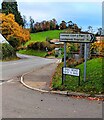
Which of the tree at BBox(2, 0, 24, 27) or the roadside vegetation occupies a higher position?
the tree at BBox(2, 0, 24, 27)

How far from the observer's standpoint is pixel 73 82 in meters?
15.1

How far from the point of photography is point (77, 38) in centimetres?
1500

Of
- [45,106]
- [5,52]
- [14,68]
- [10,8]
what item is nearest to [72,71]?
[45,106]

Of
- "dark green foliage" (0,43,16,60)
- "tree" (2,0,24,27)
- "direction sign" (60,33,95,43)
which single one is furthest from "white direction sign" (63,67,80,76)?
"tree" (2,0,24,27)

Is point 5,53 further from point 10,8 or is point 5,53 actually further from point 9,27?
point 10,8

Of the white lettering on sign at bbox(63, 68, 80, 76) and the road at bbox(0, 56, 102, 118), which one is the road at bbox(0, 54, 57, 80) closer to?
the white lettering on sign at bbox(63, 68, 80, 76)

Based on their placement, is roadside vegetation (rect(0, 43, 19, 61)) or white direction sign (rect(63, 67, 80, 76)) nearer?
white direction sign (rect(63, 67, 80, 76))

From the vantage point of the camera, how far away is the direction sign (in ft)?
48.5

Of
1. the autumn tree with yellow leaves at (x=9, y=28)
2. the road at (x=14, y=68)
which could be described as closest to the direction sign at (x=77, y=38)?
the road at (x=14, y=68)

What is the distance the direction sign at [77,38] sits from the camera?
48.5ft

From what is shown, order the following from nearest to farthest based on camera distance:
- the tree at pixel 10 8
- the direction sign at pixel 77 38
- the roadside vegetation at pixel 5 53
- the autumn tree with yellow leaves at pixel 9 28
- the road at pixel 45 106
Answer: the road at pixel 45 106
the direction sign at pixel 77 38
the roadside vegetation at pixel 5 53
the autumn tree with yellow leaves at pixel 9 28
the tree at pixel 10 8

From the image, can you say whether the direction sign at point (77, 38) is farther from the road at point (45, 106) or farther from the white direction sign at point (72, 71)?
the road at point (45, 106)

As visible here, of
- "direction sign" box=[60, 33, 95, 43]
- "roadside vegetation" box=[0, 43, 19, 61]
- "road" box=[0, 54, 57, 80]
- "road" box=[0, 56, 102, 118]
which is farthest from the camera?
"roadside vegetation" box=[0, 43, 19, 61]

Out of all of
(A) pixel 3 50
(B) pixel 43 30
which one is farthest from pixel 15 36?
(B) pixel 43 30
